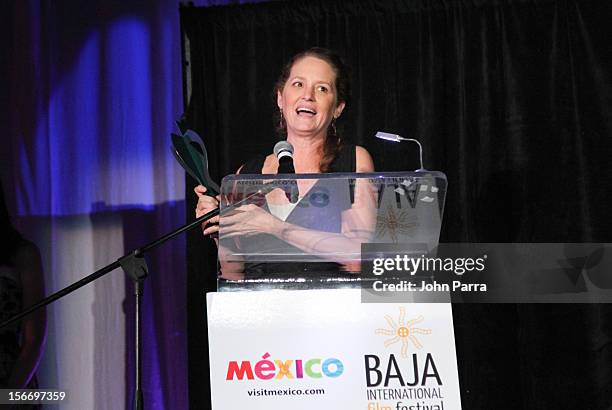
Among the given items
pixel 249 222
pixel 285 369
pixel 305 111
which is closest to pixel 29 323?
pixel 305 111

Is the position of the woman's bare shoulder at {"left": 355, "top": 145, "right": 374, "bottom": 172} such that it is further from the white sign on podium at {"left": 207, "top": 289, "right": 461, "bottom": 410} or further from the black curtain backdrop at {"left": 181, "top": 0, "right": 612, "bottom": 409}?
the white sign on podium at {"left": 207, "top": 289, "right": 461, "bottom": 410}

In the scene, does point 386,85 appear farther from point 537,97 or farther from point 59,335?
point 59,335

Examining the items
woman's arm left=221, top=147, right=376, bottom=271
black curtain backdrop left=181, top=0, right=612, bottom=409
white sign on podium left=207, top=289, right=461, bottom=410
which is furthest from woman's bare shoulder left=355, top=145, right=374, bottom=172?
white sign on podium left=207, top=289, right=461, bottom=410

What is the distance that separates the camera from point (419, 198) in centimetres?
175

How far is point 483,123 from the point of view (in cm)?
341

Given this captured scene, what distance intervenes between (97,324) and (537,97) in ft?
7.12

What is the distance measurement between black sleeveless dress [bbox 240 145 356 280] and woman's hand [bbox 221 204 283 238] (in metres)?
0.02

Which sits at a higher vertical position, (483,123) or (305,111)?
(305,111)

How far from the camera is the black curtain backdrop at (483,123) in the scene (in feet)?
10.9

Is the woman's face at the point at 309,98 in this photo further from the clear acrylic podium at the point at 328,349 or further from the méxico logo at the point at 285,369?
the méxico logo at the point at 285,369

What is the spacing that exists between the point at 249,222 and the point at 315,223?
15cm

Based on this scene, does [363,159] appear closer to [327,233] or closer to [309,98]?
[309,98]

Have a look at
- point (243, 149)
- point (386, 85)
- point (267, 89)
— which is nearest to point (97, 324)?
point (243, 149)

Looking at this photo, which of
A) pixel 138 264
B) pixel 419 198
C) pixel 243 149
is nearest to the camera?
pixel 419 198
